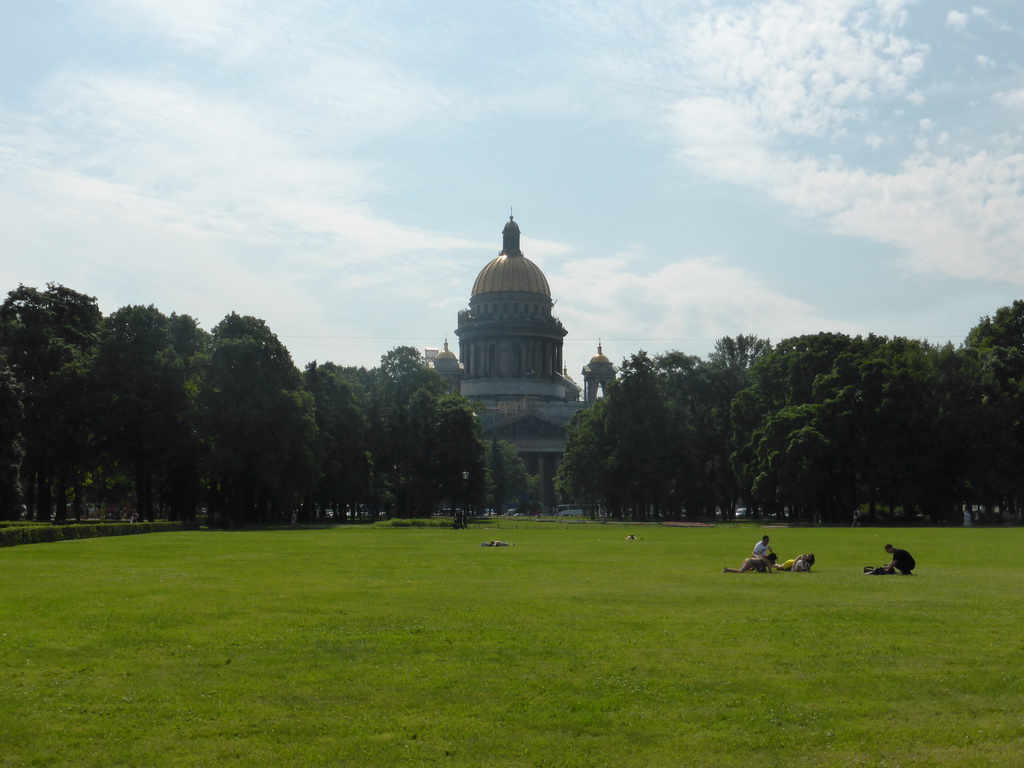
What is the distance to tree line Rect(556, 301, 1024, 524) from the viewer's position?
6788 centimetres

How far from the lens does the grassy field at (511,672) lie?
10.5 meters

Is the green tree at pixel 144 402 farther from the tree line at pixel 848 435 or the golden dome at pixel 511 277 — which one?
the golden dome at pixel 511 277

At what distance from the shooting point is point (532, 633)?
15977mm

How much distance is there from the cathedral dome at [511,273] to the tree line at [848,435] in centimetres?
7951

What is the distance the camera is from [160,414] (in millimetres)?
62656

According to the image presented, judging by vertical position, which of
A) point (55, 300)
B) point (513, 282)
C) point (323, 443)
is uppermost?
point (513, 282)

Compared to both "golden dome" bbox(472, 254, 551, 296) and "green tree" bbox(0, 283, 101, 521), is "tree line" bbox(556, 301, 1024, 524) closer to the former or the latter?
"green tree" bbox(0, 283, 101, 521)

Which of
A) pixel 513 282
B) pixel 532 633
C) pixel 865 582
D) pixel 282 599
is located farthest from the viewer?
pixel 513 282

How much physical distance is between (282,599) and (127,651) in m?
5.40

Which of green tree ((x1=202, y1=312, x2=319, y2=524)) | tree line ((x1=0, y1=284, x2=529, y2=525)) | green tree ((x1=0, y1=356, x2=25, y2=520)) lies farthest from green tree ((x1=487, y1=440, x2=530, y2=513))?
green tree ((x1=0, y1=356, x2=25, y2=520))

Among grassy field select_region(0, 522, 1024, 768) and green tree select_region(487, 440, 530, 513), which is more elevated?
green tree select_region(487, 440, 530, 513)

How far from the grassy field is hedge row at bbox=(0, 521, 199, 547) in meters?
18.5

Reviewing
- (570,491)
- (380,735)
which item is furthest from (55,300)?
(380,735)

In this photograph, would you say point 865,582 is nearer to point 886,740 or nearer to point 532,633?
point 532,633
